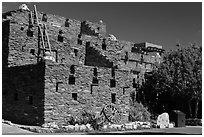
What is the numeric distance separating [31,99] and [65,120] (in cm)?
271

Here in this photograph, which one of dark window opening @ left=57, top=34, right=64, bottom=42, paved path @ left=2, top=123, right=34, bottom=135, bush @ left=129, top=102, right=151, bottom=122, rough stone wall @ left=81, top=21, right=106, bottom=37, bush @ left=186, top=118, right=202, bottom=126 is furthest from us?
rough stone wall @ left=81, top=21, right=106, bottom=37

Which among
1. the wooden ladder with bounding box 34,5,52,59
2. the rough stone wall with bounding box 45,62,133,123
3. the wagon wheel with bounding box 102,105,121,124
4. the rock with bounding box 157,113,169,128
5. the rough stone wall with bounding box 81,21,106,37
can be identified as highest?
the rough stone wall with bounding box 81,21,106,37

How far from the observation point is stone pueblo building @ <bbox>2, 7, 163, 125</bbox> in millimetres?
24797

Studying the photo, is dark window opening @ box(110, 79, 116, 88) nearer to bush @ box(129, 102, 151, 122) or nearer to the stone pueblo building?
the stone pueblo building

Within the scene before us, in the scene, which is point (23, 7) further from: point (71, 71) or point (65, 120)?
point (65, 120)

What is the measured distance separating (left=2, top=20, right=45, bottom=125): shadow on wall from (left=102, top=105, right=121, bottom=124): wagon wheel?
5021 millimetres

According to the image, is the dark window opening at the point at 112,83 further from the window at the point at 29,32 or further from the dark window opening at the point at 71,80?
the window at the point at 29,32

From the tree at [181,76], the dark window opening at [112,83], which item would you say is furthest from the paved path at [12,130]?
the tree at [181,76]

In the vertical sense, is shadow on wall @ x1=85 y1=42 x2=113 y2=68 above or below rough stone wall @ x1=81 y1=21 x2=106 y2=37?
below

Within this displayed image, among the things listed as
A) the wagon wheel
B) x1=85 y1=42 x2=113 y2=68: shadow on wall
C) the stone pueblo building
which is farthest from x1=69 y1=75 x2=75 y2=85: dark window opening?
x1=85 y1=42 x2=113 y2=68: shadow on wall

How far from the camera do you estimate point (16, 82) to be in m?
26.4

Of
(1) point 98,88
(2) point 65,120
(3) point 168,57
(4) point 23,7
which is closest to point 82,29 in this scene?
(4) point 23,7

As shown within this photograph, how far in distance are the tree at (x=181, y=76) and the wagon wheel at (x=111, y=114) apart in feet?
23.1

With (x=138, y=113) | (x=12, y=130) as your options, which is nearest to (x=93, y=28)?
(x=138, y=113)
